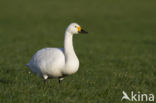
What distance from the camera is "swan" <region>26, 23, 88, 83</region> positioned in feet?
25.1

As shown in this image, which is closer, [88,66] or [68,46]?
[68,46]

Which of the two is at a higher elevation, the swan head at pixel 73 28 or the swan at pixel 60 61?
the swan head at pixel 73 28

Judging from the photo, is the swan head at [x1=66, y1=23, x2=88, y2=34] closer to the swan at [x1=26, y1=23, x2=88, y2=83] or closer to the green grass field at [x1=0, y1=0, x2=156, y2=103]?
the swan at [x1=26, y1=23, x2=88, y2=83]

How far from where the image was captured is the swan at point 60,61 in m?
7.64

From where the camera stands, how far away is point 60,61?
7.72 m

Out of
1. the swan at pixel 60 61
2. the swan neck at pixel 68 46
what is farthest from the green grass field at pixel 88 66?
the swan neck at pixel 68 46

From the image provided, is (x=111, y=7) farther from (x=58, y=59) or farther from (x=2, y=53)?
(x=58, y=59)

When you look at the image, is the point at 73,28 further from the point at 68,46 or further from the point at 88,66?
the point at 88,66

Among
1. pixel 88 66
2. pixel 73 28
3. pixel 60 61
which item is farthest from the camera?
pixel 88 66

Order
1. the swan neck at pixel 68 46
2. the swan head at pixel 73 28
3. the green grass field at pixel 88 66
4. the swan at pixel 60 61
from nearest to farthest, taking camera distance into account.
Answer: the green grass field at pixel 88 66 < the swan at pixel 60 61 < the swan neck at pixel 68 46 < the swan head at pixel 73 28

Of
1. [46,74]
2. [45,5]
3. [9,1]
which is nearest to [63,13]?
[45,5]

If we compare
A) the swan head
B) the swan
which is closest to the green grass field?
the swan

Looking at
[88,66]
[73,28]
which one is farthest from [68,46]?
[88,66]

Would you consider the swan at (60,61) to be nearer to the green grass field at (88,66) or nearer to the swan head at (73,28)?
the swan head at (73,28)
